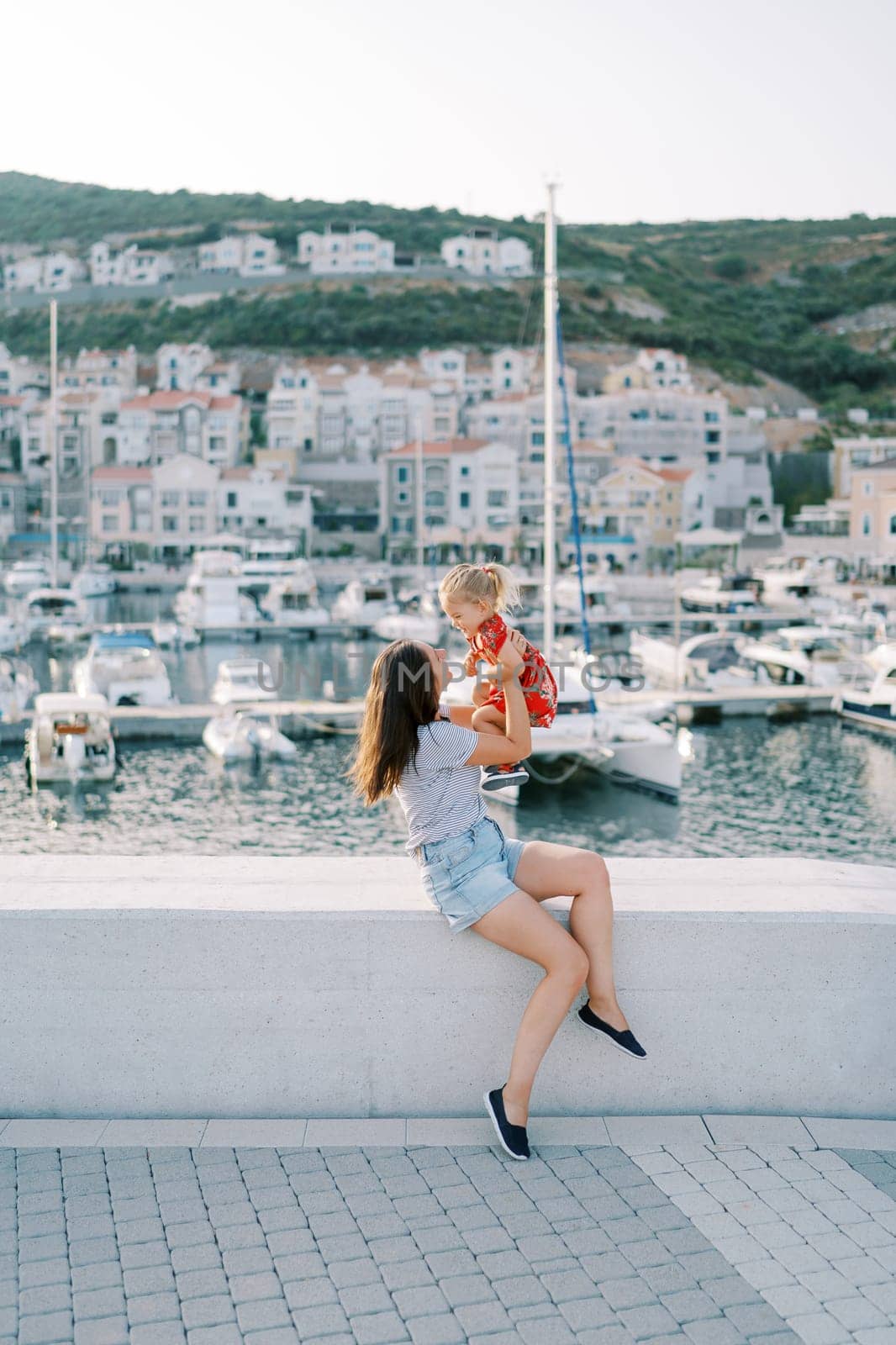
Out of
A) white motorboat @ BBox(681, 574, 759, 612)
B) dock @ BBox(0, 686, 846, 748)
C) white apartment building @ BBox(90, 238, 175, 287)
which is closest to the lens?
dock @ BBox(0, 686, 846, 748)

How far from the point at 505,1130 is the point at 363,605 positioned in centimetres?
4223

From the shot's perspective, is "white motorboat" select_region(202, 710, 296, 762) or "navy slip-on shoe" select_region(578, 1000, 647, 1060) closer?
"navy slip-on shoe" select_region(578, 1000, 647, 1060)

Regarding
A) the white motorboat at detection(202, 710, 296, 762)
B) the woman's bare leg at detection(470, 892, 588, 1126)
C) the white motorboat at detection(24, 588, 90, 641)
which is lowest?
the white motorboat at detection(202, 710, 296, 762)

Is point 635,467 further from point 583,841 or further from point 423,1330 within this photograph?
point 423,1330

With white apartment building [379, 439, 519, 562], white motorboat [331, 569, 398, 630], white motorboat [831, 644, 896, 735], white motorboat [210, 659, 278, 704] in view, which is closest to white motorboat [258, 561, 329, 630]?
white motorboat [331, 569, 398, 630]

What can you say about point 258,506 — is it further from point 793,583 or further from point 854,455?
point 854,455

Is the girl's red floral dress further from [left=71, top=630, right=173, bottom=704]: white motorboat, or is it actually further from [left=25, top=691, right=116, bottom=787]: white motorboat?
[left=71, top=630, right=173, bottom=704]: white motorboat

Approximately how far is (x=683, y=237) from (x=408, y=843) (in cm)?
18534

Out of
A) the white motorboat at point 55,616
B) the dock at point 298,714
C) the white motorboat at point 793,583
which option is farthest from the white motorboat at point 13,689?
the white motorboat at point 793,583

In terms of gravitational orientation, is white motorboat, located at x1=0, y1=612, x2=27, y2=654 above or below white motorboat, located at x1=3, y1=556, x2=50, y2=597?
below

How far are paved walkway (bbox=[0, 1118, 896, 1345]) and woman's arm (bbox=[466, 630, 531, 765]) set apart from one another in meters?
1.00

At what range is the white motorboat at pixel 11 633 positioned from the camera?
37.4m

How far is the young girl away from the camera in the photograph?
3.66 metres

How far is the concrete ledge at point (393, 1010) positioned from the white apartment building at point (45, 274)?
14701 centimetres
